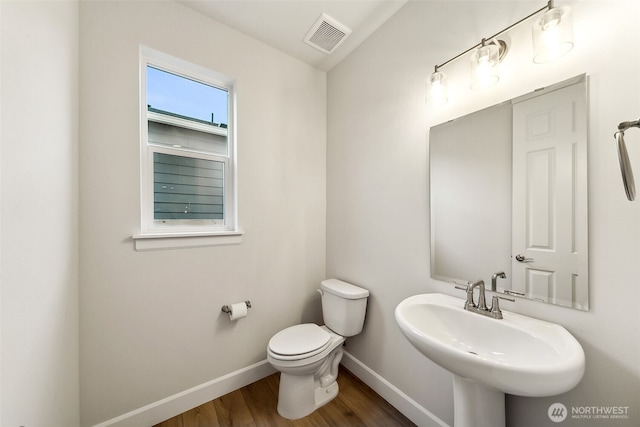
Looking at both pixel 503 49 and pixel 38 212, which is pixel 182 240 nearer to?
pixel 38 212

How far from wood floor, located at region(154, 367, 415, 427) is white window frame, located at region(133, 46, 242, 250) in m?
1.06

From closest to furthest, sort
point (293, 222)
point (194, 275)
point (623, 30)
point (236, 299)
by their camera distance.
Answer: point (623, 30) < point (194, 275) < point (236, 299) < point (293, 222)

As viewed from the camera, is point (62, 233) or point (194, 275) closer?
point (62, 233)

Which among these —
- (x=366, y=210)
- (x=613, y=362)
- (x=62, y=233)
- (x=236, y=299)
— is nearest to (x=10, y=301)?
(x=62, y=233)

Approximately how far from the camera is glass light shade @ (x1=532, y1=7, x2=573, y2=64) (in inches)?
32.0

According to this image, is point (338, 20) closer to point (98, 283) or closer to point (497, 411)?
point (98, 283)

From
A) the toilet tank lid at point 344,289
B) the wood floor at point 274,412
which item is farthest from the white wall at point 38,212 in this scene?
the toilet tank lid at point 344,289

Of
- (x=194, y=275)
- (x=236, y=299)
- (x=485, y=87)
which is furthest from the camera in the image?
(x=236, y=299)

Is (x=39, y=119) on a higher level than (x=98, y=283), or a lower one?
higher

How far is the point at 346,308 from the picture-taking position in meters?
1.64

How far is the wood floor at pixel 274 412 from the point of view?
138cm

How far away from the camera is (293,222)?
6.37ft

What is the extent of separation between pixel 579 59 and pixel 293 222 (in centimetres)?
173

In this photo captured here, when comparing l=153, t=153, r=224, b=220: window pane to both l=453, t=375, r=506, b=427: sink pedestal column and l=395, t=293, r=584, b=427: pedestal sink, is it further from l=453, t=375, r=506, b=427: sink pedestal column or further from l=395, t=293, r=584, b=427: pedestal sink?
l=453, t=375, r=506, b=427: sink pedestal column
